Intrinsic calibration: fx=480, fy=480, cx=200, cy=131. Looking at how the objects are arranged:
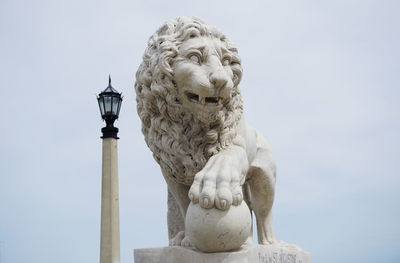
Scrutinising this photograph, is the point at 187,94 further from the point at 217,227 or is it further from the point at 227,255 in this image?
the point at 227,255

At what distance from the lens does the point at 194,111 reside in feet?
11.4

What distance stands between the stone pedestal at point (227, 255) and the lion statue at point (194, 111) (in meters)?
0.14

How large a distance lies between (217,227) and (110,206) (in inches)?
213

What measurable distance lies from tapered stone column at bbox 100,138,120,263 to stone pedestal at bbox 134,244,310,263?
13.8ft

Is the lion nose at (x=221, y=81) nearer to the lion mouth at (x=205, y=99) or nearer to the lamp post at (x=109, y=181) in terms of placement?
the lion mouth at (x=205, y=99)

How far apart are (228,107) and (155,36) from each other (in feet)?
2.55

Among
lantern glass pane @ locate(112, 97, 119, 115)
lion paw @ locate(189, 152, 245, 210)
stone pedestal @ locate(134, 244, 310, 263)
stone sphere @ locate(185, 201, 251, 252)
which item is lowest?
stone pedestal @ locate(134, 244, 310, 263)

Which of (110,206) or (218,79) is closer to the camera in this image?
(218,79)

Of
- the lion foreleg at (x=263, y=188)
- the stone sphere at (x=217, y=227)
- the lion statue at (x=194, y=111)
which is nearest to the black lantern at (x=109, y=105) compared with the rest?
the lion foreleg at (x=263, y=188)

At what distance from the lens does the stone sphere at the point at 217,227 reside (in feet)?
9.96

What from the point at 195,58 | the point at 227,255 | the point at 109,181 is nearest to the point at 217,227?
the point at 227,255

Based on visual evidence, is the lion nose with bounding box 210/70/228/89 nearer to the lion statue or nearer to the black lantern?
the lion statue

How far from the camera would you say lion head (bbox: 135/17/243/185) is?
334cm

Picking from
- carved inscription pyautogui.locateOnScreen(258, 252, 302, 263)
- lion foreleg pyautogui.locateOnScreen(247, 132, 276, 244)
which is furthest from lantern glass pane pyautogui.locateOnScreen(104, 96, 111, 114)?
carved inscription pyautogui.locateOnScreen(258, 252, 302, 263)
